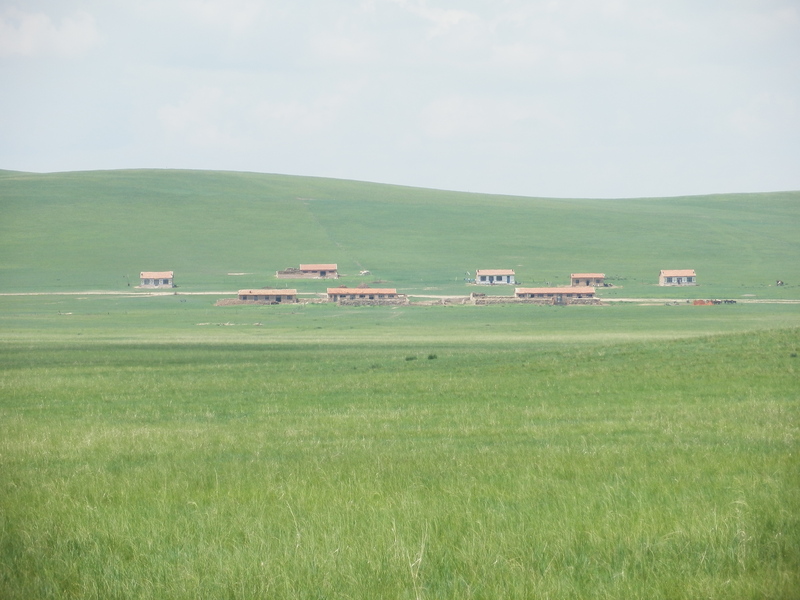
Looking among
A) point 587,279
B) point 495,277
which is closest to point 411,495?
point 587,279

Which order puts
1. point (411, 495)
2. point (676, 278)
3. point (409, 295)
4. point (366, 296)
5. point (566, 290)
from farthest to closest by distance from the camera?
point (676, 278)
point (409, 295)
point (366, 296)
point (566, 290)
point (411, 495)

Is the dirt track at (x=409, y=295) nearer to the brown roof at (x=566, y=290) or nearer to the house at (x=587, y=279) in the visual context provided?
the brown roof at (x=566, y=290)

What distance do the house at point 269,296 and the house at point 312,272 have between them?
92.9 ft

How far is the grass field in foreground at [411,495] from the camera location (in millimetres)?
7410

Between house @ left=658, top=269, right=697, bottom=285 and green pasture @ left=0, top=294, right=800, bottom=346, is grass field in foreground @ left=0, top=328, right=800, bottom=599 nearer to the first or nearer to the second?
green pasture @ left=0, top=294, right=800, bottom=346

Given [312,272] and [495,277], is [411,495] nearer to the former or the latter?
[495,277]

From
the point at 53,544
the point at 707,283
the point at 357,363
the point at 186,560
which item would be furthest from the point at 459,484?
the point at 707,283

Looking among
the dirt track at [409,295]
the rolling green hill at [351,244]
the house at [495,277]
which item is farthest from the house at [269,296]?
the house at [495,277]

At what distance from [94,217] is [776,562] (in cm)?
17957

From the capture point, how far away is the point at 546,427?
16109mm

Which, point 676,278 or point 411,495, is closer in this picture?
point 411,495

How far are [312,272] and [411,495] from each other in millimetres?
125616

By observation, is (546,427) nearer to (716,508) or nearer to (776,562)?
(716,508)

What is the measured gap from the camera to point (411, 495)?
32.8 ft
